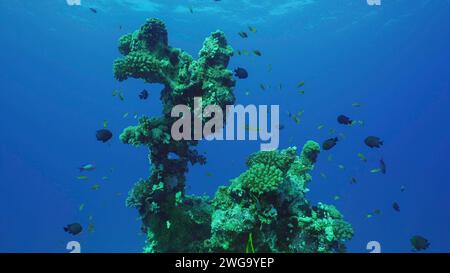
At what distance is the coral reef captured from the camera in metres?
8.19

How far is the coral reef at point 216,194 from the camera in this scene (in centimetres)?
819

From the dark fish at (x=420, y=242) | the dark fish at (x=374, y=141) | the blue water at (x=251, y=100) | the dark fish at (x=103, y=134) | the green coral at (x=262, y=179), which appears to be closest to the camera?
the green coral at (x=262, y=179)

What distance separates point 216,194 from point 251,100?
77787 mm

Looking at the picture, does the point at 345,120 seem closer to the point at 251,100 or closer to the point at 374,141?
the point at 374,141

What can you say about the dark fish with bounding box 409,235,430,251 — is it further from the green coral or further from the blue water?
the blue water

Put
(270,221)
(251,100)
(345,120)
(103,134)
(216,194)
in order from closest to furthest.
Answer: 1. (270,221)
2. (216,194)
3. (103,134)
4. (345,120)
5. (251,100)

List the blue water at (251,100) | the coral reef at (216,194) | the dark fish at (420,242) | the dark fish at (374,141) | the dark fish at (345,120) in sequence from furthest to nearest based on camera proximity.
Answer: the blue water at (251,100) < the dark fish at (345,120) < the dark fish at (374,141) < the dark fish at (420,242) < the coral reef at (216,194)

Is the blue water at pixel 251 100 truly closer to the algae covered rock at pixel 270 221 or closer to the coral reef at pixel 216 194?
the coral reef at pixel 216 194

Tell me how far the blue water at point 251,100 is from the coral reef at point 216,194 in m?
22.5

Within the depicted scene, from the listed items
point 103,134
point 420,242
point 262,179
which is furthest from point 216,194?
point 420,242

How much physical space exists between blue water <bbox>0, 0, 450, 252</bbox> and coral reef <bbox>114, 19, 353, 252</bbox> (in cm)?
2254

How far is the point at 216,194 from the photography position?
9570 mm

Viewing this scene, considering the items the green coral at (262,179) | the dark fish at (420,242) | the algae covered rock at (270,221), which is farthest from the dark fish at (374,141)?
the green coral at (262,179)
